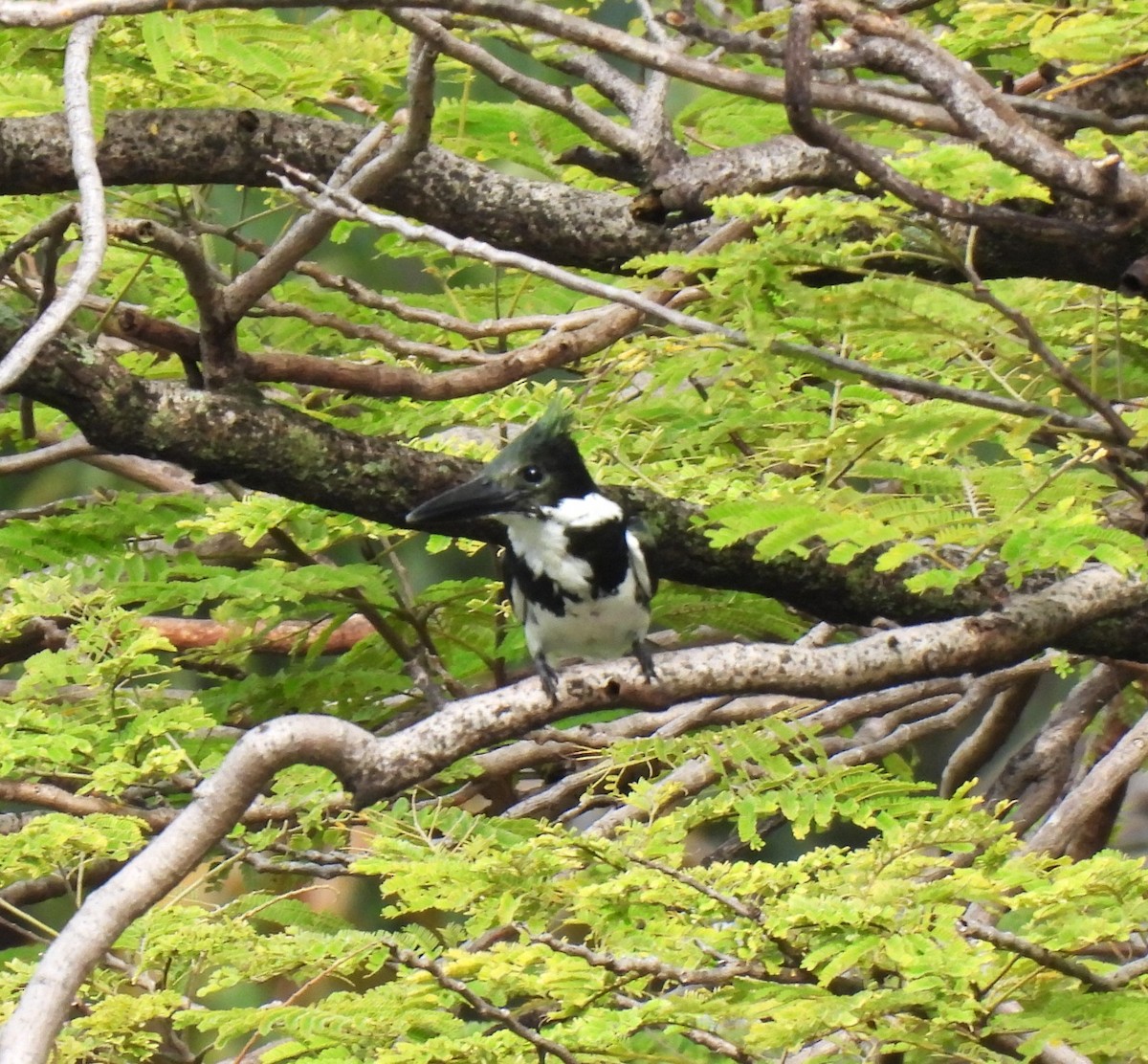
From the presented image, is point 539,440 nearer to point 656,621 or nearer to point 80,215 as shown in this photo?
point 656,621

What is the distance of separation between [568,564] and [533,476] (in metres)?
0.34

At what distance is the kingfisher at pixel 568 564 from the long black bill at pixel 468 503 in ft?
0.38

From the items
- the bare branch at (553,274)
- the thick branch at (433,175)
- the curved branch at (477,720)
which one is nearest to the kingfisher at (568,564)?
the thick branch at (433,175)

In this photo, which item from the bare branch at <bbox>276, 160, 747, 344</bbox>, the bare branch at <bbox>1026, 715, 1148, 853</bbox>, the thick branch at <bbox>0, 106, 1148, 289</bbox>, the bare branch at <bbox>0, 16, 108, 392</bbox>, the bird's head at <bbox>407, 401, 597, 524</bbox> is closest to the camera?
the bare branch at <bbox>0, 16, 108, 392</bbox>

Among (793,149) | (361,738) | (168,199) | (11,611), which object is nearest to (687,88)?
(168,199)

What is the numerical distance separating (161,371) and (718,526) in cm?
172

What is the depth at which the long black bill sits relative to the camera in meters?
3.21

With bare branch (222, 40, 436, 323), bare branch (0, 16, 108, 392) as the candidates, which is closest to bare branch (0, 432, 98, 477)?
bare branch (222, 40, 436, 323)

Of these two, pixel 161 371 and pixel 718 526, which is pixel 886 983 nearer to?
pixel 718 526

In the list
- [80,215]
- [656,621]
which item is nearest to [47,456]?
[656,621]

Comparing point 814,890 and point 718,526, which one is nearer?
point 814,890

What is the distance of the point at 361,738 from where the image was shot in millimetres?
2375

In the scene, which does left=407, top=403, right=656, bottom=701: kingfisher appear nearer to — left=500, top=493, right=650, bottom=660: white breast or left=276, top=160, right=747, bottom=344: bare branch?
left=500, top=493, right=650, bottom=660: white breast

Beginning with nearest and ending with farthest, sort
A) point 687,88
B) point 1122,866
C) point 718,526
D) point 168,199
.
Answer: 1. point 1122,866
2. point 718,526
3. point 168,199
4. point 687,88
